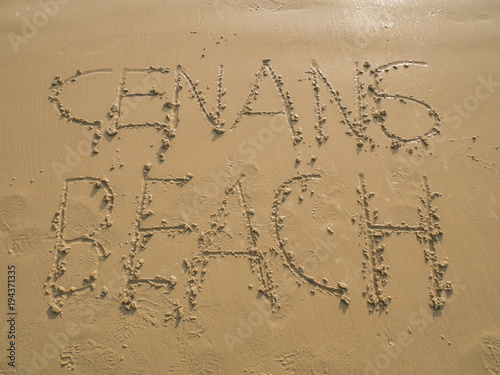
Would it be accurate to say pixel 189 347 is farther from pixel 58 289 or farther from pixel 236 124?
pixel 236 124

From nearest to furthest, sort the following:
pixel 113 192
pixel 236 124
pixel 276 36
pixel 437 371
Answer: pixel 437 371, pixel 113 192, pixel 236 124, pixel 276 36

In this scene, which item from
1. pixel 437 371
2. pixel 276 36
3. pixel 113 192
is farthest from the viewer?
pixel 276 36

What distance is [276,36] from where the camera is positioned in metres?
3.87

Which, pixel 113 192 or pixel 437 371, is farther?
pixel 113 192

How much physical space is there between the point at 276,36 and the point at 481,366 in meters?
3.76

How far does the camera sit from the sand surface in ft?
9.06

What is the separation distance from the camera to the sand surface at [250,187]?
2762 mm

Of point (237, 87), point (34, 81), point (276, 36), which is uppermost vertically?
point (276, 36)

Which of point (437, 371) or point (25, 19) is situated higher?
point (25, 19)

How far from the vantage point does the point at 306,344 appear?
2.75 m

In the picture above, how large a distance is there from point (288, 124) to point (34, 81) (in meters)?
2.81

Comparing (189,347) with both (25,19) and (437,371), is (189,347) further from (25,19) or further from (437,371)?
(25,19)

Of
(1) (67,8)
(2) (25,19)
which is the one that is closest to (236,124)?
(1) (67,8)

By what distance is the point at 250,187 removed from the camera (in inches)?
126
